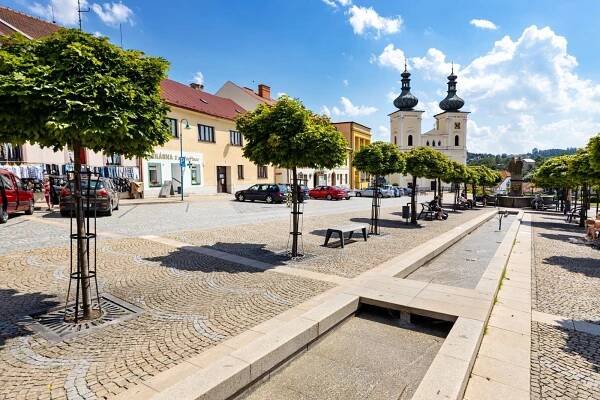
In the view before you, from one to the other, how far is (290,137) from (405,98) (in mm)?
77880

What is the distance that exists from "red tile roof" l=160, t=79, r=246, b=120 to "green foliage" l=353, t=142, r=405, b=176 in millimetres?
18805

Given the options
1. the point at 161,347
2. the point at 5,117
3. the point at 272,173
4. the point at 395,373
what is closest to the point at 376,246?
the point at 395,373

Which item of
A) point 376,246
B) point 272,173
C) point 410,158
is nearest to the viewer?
point 376,246

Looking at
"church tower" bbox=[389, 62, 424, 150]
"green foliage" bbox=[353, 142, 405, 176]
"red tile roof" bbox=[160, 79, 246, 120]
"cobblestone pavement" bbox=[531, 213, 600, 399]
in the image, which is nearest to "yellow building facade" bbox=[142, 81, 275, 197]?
"red tile roof" bbox=[160, 79, 246, 120]

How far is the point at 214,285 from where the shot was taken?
20.6 ft

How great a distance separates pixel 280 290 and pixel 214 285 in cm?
126

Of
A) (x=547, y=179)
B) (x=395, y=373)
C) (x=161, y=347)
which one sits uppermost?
(x=547, y=179)

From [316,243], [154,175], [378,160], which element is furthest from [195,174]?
[316,243]

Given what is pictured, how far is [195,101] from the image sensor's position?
33.2 meters

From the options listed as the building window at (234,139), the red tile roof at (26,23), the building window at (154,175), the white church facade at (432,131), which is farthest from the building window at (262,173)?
the white church facade at (432,131)

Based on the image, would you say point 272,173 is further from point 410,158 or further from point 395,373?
point 395,373

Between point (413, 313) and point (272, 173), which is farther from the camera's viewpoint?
point (272, 173)

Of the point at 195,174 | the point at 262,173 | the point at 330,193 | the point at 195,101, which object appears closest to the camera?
the point at 195,174

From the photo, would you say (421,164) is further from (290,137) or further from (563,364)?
(563,364)
